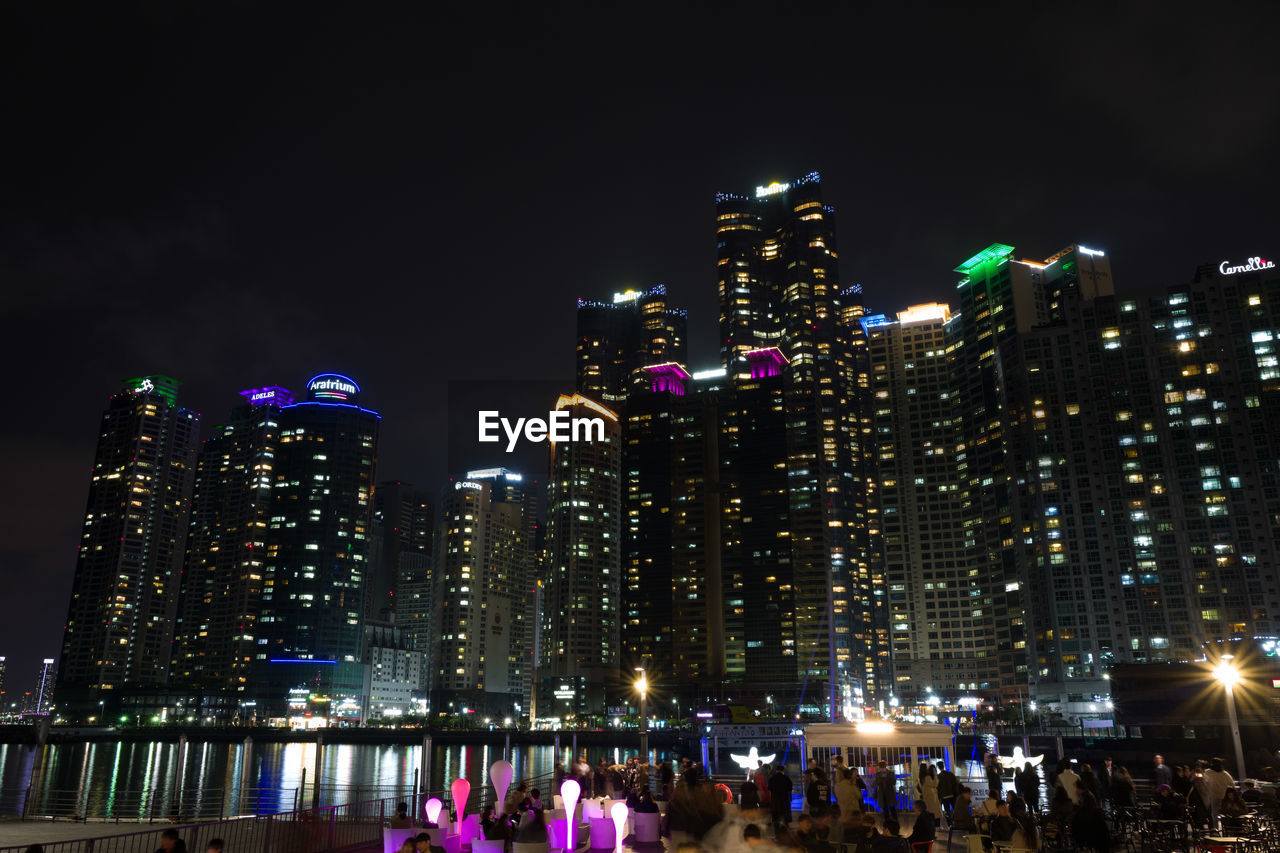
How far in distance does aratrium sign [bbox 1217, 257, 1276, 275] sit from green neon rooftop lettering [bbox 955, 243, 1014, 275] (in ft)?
124

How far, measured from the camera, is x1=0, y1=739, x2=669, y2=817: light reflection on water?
54344 mm

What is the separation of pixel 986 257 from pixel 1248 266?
44079 mm

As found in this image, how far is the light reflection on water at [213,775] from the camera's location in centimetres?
5434

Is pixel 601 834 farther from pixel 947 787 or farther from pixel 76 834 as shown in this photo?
pixel 76 834

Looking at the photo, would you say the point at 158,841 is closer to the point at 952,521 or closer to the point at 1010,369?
the point at 1010,369

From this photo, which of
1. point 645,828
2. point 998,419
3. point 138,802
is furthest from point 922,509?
point 645,828

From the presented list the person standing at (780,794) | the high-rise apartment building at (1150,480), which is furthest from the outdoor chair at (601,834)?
the high-rise apartment building at (1150,480)

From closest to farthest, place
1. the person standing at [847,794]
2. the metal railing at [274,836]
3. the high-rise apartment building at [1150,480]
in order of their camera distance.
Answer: the person standing at [847,794] → the metal railing at [274,836] → the high-rise apartment building at [1150,480]

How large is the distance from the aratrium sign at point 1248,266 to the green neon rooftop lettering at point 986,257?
37712 millimetres

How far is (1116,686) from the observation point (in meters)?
98.9

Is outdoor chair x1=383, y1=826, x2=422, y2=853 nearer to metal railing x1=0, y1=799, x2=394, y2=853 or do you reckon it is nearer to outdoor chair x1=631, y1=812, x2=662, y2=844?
metal railing x1=0, y1=799, x2=394, y2=853

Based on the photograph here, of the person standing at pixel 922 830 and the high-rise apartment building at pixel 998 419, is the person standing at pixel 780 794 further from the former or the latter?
the high-rise apartment building at pixel 998 419

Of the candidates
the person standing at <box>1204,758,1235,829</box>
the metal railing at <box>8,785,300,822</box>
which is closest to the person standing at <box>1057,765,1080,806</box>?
the person standing at <box>1204,758,1235,829</box>

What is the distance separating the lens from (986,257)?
545 ft
